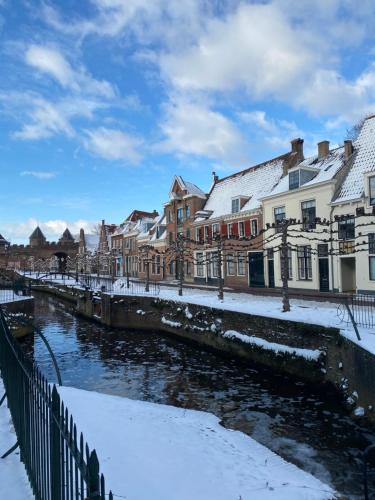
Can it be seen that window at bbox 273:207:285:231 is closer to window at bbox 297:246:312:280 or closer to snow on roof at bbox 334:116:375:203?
window at bbox 297:246:312:280

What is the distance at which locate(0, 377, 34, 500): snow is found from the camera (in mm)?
4375

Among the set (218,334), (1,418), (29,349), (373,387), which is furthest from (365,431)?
(29,349)

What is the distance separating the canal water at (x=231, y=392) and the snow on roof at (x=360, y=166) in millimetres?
13815

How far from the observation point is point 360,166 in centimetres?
2506

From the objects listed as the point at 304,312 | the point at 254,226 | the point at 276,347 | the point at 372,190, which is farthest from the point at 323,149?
the point at 276,347

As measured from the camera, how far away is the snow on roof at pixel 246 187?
33594 millimetres

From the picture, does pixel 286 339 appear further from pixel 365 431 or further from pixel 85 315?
pixel 85 315

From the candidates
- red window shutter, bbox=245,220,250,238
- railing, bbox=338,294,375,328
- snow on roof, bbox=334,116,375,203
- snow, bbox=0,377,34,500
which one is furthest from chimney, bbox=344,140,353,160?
snow, bbox=0,377,34,500

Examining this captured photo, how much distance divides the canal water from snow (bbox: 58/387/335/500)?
1553 millimetres

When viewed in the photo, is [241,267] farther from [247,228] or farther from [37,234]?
[37,234]

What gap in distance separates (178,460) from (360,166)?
78.2 ft

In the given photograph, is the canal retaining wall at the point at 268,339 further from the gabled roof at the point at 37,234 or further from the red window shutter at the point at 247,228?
the gabled roof at the point at 37,234

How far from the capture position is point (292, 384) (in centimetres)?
1359

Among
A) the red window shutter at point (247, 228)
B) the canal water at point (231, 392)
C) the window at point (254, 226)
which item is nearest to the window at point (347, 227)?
the window at point (254, 226)
